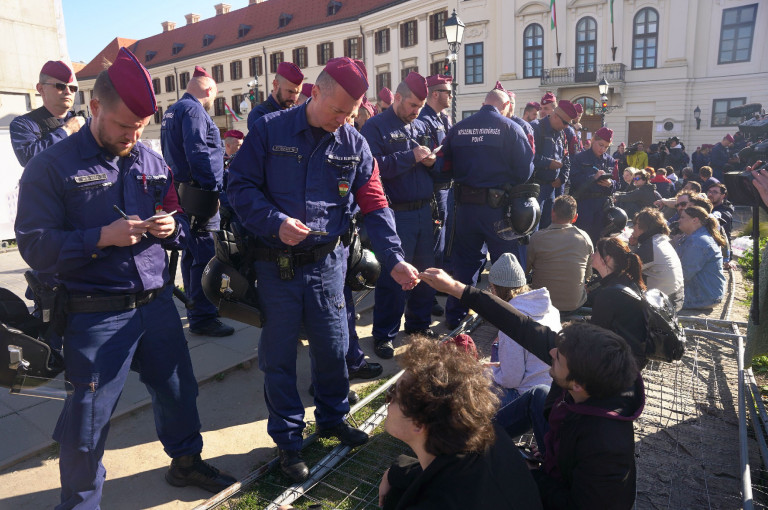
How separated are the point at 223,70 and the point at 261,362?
5357 cm

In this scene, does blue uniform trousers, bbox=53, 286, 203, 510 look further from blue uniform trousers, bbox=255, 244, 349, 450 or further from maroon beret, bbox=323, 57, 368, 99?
maroon beret, bbox=323, 57, 368, 99

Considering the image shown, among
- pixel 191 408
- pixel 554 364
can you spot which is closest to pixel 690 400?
pixel 554 364

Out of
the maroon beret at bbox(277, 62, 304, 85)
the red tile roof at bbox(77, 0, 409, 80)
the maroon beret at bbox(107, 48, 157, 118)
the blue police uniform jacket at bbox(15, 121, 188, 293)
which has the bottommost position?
the blue police uniform jacket at bbox(15, 121, 188, 293)

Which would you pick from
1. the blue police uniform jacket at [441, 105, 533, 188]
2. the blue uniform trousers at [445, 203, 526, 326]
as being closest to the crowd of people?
the blue uniform trousers at [445, 203, 526, 326]

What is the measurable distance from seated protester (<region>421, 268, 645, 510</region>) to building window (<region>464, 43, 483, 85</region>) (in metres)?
35.4

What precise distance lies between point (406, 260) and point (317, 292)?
1809mm

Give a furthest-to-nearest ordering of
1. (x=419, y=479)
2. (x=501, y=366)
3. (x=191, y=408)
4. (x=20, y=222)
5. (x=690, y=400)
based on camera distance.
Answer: (x=690, y=400) → (x=501, y=366) → (x=191, y=408) → (x=20, y=222) → (x=419, y=479)

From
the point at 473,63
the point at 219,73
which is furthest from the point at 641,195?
the point at 219,73

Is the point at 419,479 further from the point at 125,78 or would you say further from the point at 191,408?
the point at 125,78

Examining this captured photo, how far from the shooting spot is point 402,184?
462 centimetres

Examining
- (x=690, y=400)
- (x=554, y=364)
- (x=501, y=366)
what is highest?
(x=554, y=364)

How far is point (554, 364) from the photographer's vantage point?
2.36 meters

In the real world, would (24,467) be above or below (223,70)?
below

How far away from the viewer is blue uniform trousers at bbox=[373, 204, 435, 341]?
15.2 feet
